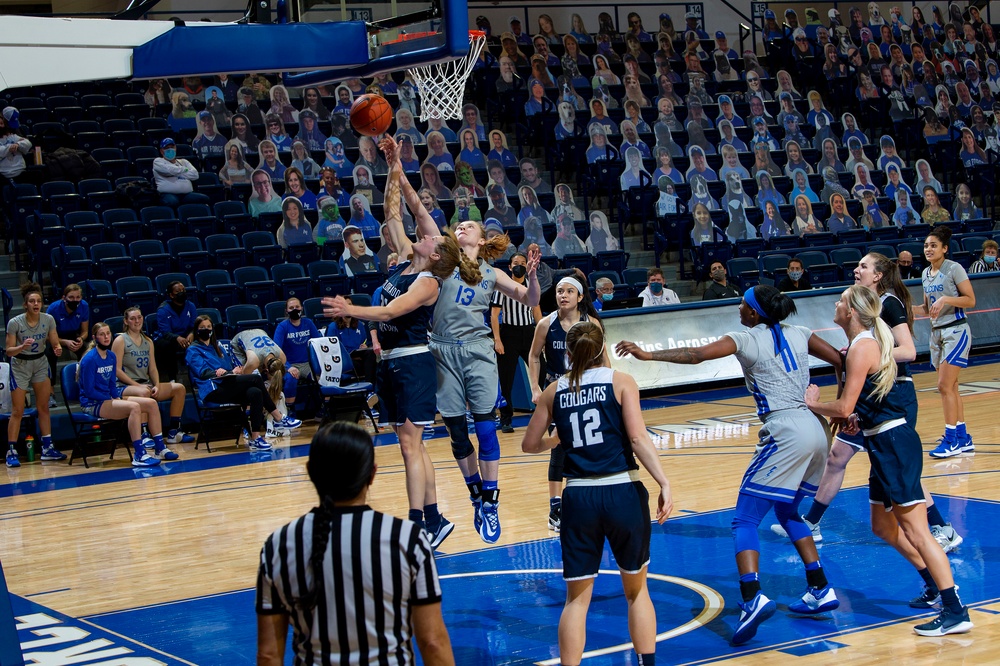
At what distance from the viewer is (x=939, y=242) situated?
9.20 m

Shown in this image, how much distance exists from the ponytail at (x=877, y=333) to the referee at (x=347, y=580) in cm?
330

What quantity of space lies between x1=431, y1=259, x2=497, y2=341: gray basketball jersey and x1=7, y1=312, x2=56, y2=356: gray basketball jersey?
6679 millimetres

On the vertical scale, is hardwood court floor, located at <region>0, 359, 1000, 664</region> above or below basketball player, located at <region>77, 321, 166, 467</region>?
below

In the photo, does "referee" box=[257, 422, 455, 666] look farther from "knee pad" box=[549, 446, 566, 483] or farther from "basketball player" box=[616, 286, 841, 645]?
"knee pad" box=[549, 446, 566, 483]

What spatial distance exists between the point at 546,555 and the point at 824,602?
6.66 feet

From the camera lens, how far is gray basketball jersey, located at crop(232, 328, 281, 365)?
1332 centimetres

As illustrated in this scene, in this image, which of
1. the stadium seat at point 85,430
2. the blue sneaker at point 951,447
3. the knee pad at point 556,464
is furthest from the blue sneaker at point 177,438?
the blue sneaker at point 951,447

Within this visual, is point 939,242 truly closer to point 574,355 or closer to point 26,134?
point 574,355

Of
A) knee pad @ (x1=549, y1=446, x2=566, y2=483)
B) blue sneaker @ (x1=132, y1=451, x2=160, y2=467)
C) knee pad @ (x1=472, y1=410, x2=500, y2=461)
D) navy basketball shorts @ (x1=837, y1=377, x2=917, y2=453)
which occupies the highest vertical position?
navy basketball shorts @ (x1=837, y1=377, x2=917, y2=453)

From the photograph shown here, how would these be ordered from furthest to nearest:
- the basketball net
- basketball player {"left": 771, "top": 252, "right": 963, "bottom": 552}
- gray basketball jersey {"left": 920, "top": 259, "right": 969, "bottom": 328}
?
the basketball net, gray basketball jersey {"left": 920, "top": 259, "right": 969, "bottom": 328}, basketball player {"left": 771, "top": 252, "right": 963, "bottom": 552}

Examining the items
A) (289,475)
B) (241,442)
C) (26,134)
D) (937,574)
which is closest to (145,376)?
(241,442)

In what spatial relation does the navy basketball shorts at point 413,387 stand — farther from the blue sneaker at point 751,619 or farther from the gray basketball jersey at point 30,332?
the gray basketball jersey at point 30,332

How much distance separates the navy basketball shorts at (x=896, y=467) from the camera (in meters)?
5.59

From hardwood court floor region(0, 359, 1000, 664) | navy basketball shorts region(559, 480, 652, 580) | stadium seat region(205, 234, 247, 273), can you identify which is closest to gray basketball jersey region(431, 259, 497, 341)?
hardwood court floor region(0, 359, 1000, 664)
